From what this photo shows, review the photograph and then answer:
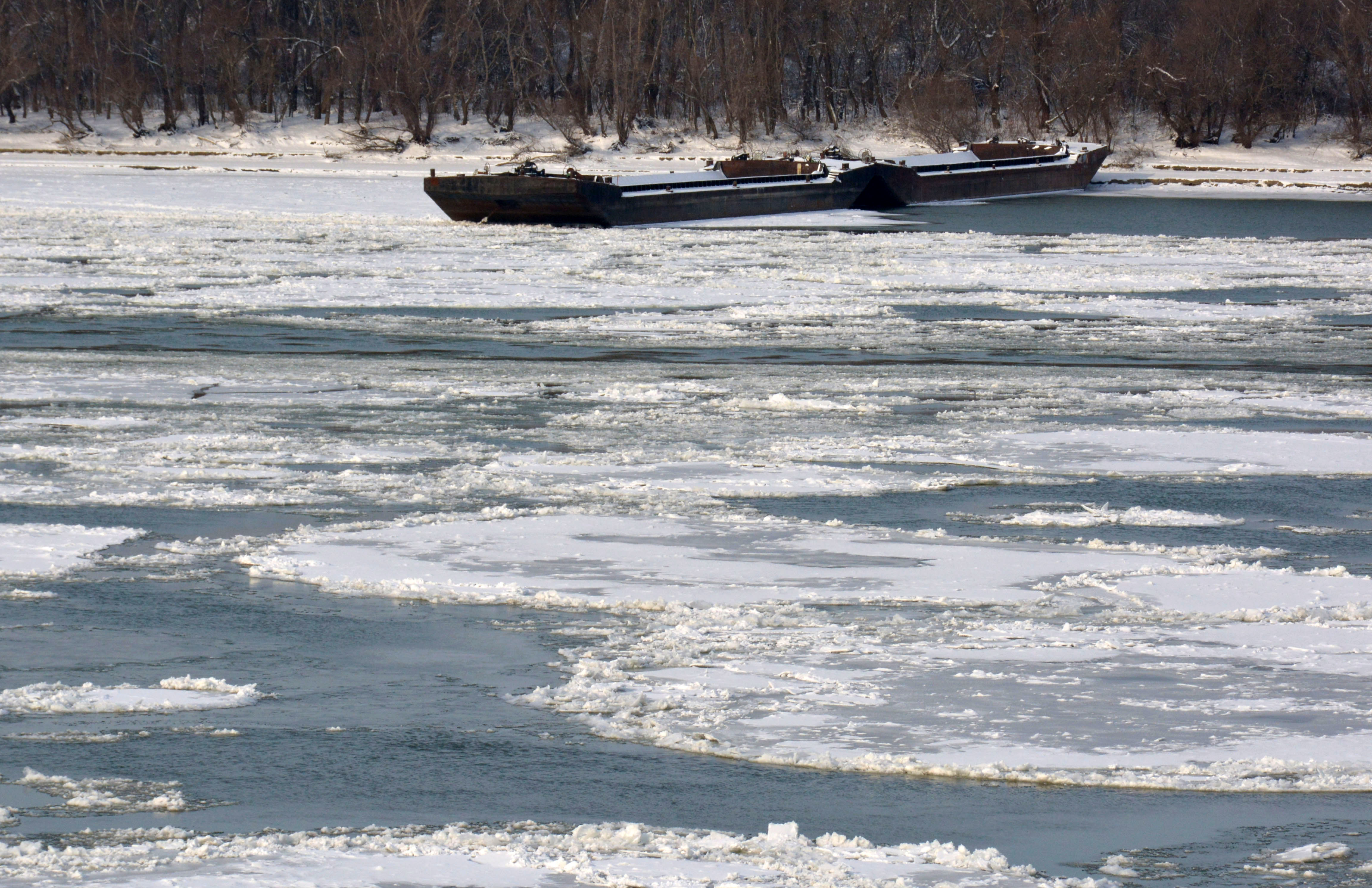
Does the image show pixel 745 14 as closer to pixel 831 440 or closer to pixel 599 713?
pixel 831 440

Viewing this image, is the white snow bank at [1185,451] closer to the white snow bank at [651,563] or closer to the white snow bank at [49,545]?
the white snow bank at [651,563]

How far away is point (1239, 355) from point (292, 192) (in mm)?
25017

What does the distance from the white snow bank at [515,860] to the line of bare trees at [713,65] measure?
151ft

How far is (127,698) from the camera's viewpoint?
477 cm

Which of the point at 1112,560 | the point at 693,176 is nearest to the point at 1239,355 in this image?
the point at 1112,560

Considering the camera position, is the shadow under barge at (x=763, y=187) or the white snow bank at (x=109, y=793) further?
the shadow under barge at (x=763, y=187)

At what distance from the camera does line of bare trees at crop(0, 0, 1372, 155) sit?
48750 mm

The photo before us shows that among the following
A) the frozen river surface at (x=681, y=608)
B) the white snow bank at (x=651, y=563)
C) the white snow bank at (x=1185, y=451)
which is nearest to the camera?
the frozen river surface at (x=681, y=608)

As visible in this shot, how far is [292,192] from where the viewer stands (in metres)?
34.1

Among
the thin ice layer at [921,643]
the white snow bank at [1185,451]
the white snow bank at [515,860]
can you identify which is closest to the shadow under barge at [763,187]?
the white snow bank at [1185,451]

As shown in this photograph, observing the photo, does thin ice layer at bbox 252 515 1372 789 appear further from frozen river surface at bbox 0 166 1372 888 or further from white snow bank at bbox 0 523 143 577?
white snow bank at bbox 0 523 143 577

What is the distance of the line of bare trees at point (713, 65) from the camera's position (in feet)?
160

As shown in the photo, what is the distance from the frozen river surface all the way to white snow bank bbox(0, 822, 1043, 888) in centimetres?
1

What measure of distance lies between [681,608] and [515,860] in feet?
6.87
